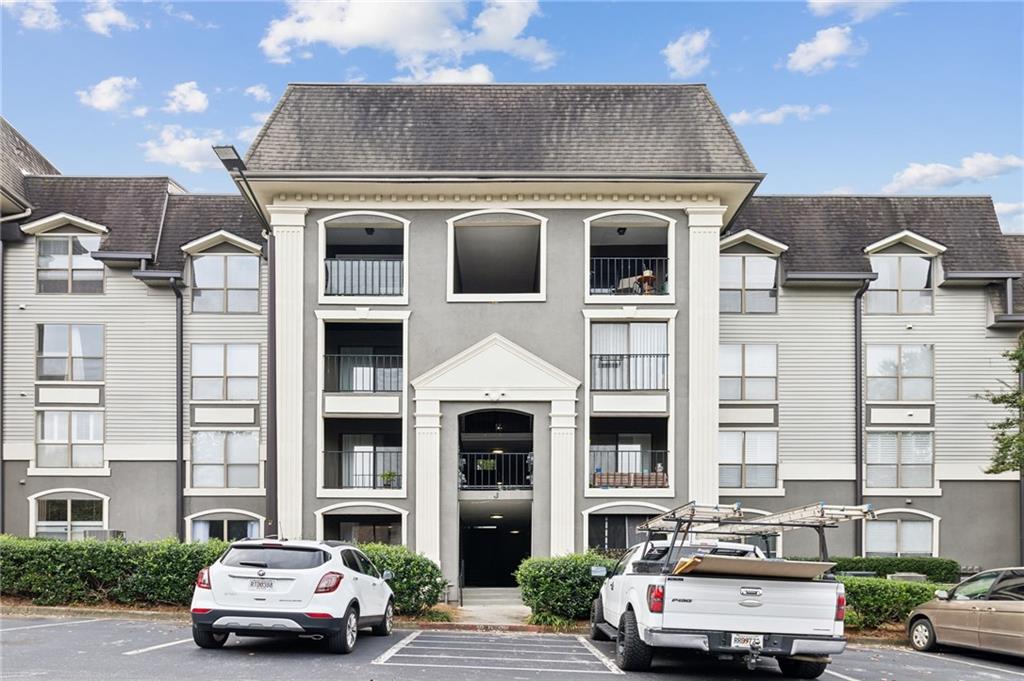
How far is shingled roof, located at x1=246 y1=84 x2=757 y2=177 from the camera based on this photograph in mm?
23625

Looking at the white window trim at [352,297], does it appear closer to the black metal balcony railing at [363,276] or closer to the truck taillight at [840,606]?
the black metal balcony railing at [363,276]

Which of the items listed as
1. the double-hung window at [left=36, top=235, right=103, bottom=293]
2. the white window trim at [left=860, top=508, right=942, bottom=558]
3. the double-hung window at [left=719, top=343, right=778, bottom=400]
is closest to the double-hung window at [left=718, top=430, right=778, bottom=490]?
the double-hung window at [left=719, top=343, right=778, bottom=400]

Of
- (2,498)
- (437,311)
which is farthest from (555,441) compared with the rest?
(2,498)

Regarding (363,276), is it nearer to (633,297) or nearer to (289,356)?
(289,356)

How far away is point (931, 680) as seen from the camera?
12.8 m

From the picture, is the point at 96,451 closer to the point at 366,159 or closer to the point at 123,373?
the point at 123,373

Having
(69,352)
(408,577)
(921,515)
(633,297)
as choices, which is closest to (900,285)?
(921,515)

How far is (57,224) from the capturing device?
2730 cm

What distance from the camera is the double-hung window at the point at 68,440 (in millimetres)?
27078

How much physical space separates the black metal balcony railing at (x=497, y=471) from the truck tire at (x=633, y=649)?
38.5 feet

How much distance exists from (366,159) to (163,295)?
768 centimetres

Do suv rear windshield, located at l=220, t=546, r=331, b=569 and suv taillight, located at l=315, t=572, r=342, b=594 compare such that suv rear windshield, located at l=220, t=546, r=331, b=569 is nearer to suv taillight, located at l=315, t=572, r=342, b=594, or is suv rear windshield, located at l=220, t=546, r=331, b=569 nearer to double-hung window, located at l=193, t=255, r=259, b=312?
suv taillight, located at l=315, t=572, r=342, b=594

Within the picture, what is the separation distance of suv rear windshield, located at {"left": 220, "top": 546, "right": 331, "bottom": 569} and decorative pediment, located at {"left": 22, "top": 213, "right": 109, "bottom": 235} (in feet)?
56.8

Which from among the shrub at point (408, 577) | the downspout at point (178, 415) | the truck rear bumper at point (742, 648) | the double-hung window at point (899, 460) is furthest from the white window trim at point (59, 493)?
the double-hung window at point (899, 460)
